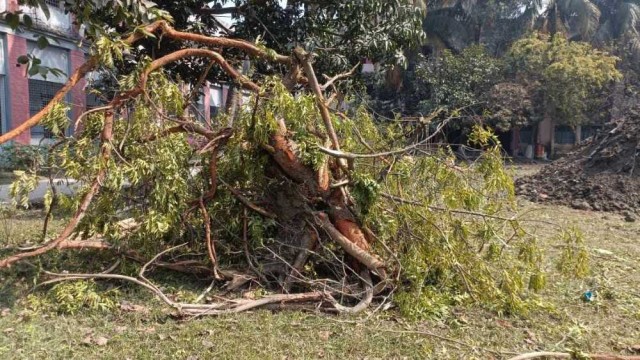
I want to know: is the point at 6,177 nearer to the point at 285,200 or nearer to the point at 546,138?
the point at 285,200

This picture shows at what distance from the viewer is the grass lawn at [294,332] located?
3717 mm

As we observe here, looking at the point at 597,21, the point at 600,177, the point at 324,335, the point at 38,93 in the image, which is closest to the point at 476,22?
the point at 597,21

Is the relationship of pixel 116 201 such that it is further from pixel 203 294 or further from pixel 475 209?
pixel 475 209

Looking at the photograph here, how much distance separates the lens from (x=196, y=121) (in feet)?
16.6

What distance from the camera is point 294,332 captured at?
407 cm

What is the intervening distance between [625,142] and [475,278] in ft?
37.2

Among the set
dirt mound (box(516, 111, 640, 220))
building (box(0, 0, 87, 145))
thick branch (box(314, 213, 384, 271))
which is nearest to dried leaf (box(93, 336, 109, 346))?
thick branch (box(314, 213, 384, 271))

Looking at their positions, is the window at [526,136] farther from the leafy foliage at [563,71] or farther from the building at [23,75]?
the building at [23,75]

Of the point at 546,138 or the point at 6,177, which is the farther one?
the point at 546,138

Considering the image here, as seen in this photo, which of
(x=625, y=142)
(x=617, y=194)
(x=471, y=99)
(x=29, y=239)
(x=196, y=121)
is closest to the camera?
(x=196, y=121)

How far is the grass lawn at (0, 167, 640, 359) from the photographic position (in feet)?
12.2

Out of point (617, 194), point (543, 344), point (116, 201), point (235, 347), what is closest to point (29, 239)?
point (116, 201)

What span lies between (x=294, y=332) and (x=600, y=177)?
37.4ft

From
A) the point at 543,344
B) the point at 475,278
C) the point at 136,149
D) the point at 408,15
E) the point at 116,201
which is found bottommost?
the point at 543,344
